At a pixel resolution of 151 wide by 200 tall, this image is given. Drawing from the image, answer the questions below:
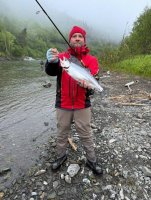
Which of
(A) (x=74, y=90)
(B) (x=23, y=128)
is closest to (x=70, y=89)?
(A) (x=74, y=90)

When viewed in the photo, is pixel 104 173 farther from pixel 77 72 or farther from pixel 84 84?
pixel 77 72

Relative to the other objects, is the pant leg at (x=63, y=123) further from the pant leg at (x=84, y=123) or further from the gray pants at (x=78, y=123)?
the pant leg at (x=84, y=123)

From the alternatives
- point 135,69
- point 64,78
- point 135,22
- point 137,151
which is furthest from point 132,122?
point 135,22

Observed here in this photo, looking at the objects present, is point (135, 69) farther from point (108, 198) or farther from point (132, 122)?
point (108, 198)

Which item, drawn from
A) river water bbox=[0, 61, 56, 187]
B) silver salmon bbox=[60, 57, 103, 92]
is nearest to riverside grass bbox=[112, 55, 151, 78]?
river water bbox=[0, 61, 56, 187]

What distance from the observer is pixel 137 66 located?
2847 cm

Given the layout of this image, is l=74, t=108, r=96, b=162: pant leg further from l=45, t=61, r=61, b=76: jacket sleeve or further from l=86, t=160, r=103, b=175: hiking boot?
l=45, t=61, r=61, b=76: jacket sleeve

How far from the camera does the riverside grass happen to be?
2605cm

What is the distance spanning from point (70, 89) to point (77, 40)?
111 cm


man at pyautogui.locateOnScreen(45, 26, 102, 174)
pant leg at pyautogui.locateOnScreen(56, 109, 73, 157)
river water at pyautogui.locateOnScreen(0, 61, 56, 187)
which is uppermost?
man at pyautogui.locateOnScreen(45, 26, 102, 174)

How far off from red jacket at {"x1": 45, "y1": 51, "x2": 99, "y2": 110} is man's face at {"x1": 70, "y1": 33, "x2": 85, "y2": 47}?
260mm

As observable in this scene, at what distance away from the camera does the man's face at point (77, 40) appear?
591cm

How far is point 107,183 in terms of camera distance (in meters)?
6.25

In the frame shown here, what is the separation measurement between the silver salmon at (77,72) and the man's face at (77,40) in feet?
2.23
